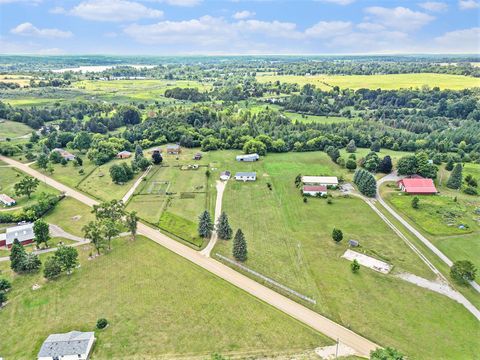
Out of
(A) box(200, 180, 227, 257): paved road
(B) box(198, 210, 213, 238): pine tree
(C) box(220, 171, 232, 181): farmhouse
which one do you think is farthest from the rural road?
(C) box(220, 171, 232, 181): farmhouse

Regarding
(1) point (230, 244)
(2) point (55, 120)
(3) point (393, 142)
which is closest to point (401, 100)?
(3) point (393, 142)

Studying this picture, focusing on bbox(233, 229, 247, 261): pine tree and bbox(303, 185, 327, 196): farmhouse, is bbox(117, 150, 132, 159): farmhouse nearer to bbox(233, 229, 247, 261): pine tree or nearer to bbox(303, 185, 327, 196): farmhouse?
bbox(303, 185, 327, 196): farmhouse

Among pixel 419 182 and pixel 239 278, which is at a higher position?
pixel 419 182

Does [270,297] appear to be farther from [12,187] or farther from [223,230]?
[12,187]

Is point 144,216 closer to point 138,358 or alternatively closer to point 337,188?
point 138,358

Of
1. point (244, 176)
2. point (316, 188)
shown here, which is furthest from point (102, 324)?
point (316, 188)
